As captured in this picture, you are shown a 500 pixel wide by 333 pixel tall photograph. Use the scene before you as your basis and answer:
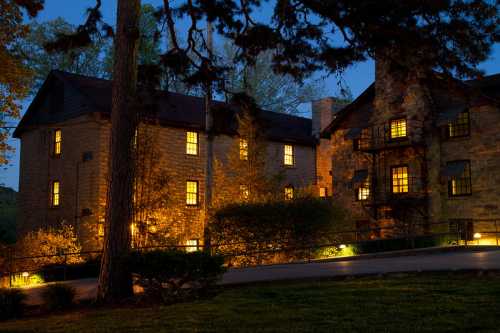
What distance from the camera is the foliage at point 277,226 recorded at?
2272 cm

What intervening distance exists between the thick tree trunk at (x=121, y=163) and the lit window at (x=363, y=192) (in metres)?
21.9

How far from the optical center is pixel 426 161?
30625mm

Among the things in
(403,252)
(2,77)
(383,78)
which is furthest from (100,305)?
(383,78)

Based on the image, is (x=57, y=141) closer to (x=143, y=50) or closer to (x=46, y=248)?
(x=46, y=248)

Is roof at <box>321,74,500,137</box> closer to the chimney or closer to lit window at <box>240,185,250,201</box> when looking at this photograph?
the chimney

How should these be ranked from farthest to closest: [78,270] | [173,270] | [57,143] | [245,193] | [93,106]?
[57,143] → [93,106] → [245,193] → [78,270] → [173,270]

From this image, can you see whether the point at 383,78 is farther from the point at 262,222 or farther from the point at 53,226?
the point at 53,226

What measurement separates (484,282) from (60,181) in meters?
24.9

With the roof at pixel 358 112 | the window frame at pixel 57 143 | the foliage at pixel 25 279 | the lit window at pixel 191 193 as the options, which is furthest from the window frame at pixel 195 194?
the foliage at pixel 25 279

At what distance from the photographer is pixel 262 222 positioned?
22828mm

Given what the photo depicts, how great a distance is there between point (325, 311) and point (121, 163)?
5733 mm

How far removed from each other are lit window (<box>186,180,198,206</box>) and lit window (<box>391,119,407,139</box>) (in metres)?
10.9

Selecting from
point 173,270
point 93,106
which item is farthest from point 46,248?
point 173,270

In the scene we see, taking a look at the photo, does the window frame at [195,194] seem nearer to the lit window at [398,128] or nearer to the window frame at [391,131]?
the window frame at [391,131]
